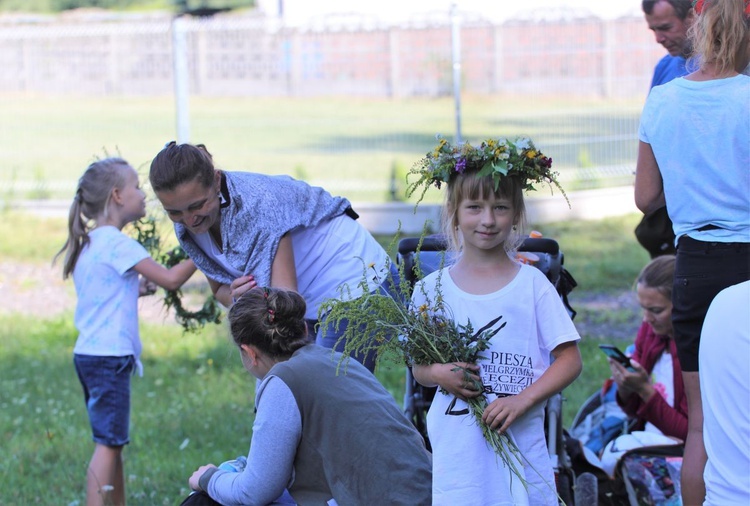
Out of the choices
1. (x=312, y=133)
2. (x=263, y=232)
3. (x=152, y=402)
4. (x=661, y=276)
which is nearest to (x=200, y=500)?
(x=263, y=232)

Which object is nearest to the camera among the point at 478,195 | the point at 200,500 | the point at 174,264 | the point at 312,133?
the point at 478,195

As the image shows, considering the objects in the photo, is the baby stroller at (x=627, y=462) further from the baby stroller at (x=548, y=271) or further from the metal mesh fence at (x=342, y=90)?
the metal mesh fence at (x=342, y=90)

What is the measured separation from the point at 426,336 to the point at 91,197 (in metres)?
2.35

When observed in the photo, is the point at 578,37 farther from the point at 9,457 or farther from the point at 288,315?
the point at 288,315

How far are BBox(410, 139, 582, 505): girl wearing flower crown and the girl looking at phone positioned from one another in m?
1.30

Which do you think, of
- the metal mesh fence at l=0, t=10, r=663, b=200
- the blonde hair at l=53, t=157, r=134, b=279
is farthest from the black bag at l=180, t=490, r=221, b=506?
the metal mesh fence at l=0, t=10, r=663, b=200

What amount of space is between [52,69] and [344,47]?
5186 mm

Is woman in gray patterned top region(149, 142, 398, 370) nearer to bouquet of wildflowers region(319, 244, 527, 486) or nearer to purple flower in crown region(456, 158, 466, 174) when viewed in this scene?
bouquet of wildflowers region(319, 244, 527, 486)

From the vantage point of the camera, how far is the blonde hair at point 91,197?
4996mm

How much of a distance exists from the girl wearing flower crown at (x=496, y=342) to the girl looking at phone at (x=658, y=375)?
51.2 inches

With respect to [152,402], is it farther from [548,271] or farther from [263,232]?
[548,271]

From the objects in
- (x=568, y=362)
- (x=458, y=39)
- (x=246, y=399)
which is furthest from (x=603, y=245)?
(x=568, y=362)

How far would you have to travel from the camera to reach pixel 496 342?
3393 millimetres

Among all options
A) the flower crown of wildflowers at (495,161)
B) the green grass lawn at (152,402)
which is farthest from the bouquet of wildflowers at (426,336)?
the green grass lawn at (152,402)
